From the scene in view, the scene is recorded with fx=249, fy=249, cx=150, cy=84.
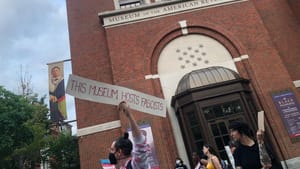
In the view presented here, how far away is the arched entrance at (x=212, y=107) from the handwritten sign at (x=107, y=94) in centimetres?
689

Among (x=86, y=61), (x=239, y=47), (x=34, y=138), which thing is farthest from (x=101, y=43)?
(x=239, y=47)

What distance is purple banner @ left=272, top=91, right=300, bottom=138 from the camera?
36.1 feet

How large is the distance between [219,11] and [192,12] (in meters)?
1.47

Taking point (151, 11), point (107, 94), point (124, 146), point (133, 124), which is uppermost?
point (151, 11)

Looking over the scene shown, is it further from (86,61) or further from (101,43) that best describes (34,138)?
(101,43)

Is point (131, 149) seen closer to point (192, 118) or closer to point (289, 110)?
point (192, 118)

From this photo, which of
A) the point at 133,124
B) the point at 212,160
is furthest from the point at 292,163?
the point at 133,124

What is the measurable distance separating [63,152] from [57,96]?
3316 millimetres

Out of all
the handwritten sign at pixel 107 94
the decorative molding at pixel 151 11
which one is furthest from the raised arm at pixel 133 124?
the decorative molding at pixel 151 11

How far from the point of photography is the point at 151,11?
1380cm

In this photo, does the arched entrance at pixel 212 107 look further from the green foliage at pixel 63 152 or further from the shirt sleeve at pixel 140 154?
the shirt sleeve at pixel 140 154

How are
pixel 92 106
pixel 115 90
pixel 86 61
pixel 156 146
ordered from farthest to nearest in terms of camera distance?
pixel 86 61 < pixel 92 106 < pixel 156 146 < pixel 115 90

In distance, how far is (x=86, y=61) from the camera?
13391mm

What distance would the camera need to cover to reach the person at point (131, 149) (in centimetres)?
252
